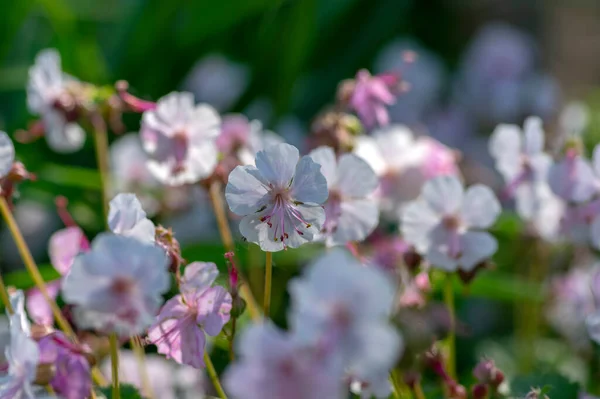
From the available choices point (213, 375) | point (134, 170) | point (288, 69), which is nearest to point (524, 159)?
point (213, 375)

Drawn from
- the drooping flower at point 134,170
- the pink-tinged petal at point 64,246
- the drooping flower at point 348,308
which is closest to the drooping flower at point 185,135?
the pink-tinged petal at point 64,246

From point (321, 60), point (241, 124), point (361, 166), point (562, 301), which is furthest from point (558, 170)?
point (321, 60)

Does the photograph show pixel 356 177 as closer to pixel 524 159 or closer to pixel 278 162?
pixel 278 162

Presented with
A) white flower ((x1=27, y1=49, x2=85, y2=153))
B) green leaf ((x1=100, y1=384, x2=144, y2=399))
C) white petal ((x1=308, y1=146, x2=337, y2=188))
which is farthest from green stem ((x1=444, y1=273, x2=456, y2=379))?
white flower ((x1=27, y1=49, x2=85, y2=153))

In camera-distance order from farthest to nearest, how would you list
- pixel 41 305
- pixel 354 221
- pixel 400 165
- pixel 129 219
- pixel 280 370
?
pixel 400 165 < pixel 41 305 < pixel 354 221 < pixel 129 219 < pixel 280 370

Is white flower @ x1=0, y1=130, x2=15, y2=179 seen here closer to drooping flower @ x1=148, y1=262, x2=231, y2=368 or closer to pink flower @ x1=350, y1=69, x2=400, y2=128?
drooping flower @ x1=148, y1=262, x2=231, y2=368

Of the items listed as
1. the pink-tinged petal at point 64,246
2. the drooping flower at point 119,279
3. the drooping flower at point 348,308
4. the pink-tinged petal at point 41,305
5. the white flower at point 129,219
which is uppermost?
the drooping flower at point 348,308

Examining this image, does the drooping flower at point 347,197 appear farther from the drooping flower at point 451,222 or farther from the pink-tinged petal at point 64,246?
the pink-tinged petal at point 64,246
